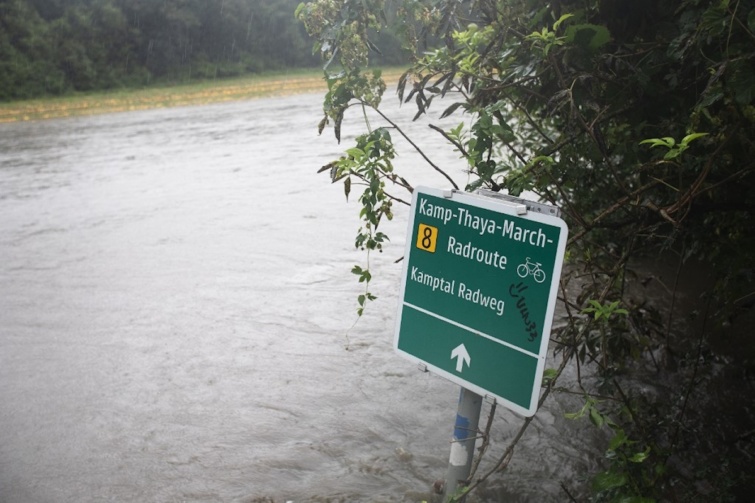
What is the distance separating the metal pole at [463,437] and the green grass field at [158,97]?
20102mm

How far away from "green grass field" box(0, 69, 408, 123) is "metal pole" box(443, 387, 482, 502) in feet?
66.0

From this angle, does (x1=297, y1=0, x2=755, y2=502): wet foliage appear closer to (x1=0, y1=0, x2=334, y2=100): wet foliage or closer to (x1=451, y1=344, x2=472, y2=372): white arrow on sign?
(x1=451, y1=344, x2=472, y2=372): white arrow on sign

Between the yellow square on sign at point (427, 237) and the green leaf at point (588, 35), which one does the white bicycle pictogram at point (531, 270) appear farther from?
the green leaf at point (588, 35)

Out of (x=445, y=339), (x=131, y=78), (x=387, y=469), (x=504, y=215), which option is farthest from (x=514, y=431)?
(x=131, y=78)

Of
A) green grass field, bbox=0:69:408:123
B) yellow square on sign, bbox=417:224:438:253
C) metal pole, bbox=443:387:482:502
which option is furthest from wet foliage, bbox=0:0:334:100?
metal pole, bbox=443:387:482:502

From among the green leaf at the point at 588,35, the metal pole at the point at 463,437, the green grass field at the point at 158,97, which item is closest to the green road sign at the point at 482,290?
the metal pole at the point at 463,437

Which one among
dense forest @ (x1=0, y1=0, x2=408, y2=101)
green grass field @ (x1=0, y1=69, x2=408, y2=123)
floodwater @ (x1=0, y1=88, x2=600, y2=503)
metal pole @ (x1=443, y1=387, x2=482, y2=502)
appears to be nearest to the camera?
metal pole @ (x1=443, y1=387, x2=482, y2=502)

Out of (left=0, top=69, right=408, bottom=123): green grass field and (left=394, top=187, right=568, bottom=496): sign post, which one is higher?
(left=394, top=187, right=568, bottom=496): sign post

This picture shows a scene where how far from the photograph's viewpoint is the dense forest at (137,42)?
108ft

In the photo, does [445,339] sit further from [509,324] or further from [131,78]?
[131,78]

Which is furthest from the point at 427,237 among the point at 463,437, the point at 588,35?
the point at 588,35

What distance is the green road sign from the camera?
211 centimetres

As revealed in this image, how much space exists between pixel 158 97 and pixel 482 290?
29.2 metres

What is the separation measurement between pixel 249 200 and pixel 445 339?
8.40m
